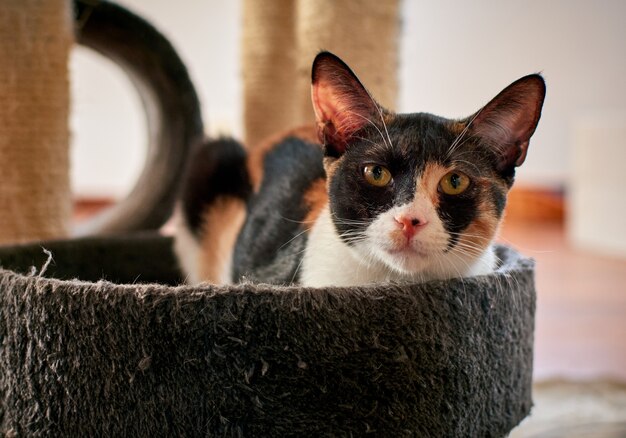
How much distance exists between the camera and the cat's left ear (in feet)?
3.02

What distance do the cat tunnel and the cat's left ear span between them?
0.59ft

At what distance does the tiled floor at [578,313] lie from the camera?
71.9 inches

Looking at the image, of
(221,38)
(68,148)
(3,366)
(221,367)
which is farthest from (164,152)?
(221,38)

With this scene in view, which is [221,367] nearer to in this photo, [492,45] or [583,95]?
[492,45]

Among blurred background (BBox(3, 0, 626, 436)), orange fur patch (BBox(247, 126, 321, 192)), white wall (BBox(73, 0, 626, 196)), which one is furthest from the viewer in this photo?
white wall (BBox(73, 0, 626, 196))

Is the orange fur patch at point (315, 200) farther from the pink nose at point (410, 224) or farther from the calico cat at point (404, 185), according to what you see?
the pink nose at point (410, 224)

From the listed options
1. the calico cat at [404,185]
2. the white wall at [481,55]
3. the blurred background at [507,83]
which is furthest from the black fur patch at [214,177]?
the white wall at [481,55]

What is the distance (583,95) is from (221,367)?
3.75 metres

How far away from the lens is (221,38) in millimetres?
4160

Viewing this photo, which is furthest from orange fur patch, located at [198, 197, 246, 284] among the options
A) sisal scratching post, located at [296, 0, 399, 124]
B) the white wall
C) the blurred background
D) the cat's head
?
the white wall

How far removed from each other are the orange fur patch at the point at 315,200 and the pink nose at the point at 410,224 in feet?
0.99

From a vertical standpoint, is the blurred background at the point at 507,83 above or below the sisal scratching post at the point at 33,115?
above

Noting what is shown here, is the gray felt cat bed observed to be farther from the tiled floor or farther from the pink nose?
the tiled floor

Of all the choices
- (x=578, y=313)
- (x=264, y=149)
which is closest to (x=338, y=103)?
(x=264, y=149)
